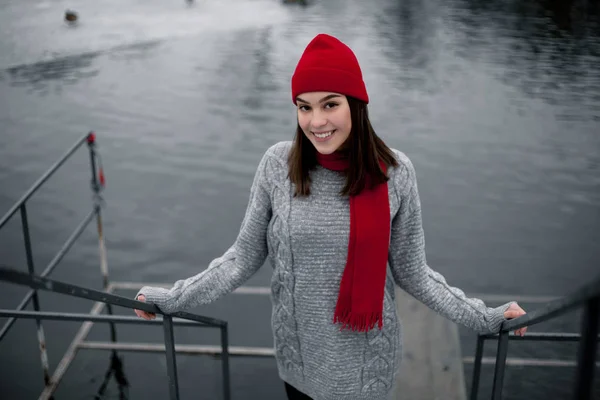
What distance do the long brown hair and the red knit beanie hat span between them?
5 cm

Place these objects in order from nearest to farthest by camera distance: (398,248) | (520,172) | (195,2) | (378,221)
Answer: (378,221) < (398,248) < (520,172) < (195,2)

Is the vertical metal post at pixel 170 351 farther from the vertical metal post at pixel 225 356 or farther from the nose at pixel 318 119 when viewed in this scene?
the nose at pixel 318 119

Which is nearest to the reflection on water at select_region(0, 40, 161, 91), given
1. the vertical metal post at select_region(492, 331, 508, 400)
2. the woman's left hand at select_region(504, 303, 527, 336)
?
the vertical metal post at select_region(492, 331, 508, 400)

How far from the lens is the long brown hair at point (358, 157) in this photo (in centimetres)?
183

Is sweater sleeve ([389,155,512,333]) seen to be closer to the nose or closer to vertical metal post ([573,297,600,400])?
the nose

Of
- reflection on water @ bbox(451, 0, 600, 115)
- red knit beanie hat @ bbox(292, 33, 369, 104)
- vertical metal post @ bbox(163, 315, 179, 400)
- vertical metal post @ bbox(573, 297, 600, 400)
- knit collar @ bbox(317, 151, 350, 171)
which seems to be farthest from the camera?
reflection on water @ bbox(451, 0, 600, 115)

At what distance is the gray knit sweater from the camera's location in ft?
6.19

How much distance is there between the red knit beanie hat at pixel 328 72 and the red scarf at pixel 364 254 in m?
0.20

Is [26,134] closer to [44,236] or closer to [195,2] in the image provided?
[44,236]

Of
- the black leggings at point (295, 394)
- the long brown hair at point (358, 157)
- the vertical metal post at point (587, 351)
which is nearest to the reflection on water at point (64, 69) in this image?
the black leggings at point (295, 394)

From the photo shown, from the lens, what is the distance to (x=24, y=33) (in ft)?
49.1

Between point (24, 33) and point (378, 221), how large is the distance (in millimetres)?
15241

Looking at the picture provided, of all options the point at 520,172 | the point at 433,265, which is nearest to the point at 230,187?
the point at 433,265

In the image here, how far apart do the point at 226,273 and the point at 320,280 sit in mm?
312
